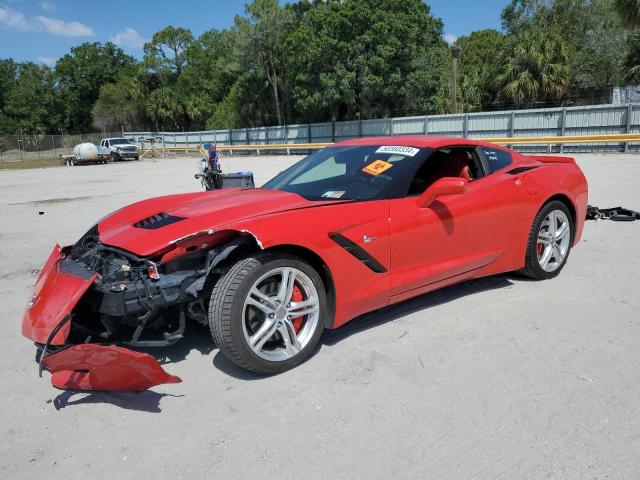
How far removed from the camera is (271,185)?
4.39 meters

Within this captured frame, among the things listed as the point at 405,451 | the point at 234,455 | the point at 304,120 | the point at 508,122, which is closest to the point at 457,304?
the point at 405,451

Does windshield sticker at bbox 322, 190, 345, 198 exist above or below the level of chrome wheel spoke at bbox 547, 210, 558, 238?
above

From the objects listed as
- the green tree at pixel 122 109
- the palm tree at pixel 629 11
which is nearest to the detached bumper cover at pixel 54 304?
the palm tree at pixel 629 11

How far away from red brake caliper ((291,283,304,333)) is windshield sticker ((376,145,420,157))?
1.47 m

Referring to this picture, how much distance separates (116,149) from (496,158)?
36348mm

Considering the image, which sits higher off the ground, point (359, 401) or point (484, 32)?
point (484, 32)

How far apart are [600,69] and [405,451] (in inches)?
1787

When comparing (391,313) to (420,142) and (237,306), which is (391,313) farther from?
(237,306)

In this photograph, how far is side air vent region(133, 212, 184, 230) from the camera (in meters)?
3.38

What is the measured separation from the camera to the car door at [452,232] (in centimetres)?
366

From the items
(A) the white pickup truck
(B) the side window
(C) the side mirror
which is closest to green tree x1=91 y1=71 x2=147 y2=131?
(A) the white pickup truck

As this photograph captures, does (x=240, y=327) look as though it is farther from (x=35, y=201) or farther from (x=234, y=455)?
(x=35, y=201)

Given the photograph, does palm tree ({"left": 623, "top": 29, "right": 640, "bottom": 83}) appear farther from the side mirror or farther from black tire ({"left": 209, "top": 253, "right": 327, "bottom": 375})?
black tire ({"left": 209, "top": 253, "right": 327, "bottom": 375})

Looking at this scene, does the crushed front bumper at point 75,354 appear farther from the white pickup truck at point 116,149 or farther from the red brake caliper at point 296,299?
the white pickup truck at point 116,149
